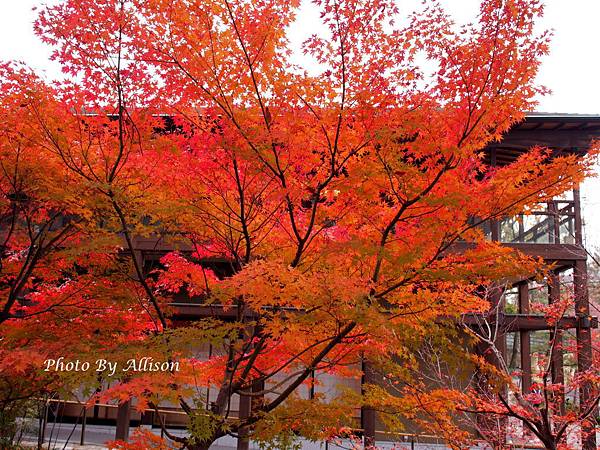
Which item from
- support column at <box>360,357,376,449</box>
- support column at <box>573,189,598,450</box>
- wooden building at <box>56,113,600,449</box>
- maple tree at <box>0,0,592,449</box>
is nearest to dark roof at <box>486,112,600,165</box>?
wooden building at <box>56,113,600,449</box>

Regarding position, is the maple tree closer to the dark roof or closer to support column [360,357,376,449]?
support column [360,357,376,449]

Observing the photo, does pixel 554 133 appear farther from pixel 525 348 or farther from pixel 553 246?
pixel 525 348

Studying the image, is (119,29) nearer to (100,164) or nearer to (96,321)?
(100,164)

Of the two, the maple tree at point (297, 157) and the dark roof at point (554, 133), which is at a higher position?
the dark roof at point (554, 133)

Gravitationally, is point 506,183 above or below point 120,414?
above

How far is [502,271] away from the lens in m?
5.70

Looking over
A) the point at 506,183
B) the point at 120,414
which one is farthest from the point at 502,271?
the point at 120,414

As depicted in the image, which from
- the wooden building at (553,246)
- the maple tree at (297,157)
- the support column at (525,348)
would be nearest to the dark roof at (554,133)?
the wooden building at (553,246)

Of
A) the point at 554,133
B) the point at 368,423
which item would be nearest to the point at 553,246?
the point at 554,133

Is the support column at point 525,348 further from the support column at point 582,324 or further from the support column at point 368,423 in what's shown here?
the support column at point 368,423

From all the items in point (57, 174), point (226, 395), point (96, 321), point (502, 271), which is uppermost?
point (57, 174)

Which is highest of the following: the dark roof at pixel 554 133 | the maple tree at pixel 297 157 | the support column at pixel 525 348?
the dark roof at pixel 554 133

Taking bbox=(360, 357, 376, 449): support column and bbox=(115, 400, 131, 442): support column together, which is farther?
bbox=(115, 400, 131, 442): support column

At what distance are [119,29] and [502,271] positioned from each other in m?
5.11
